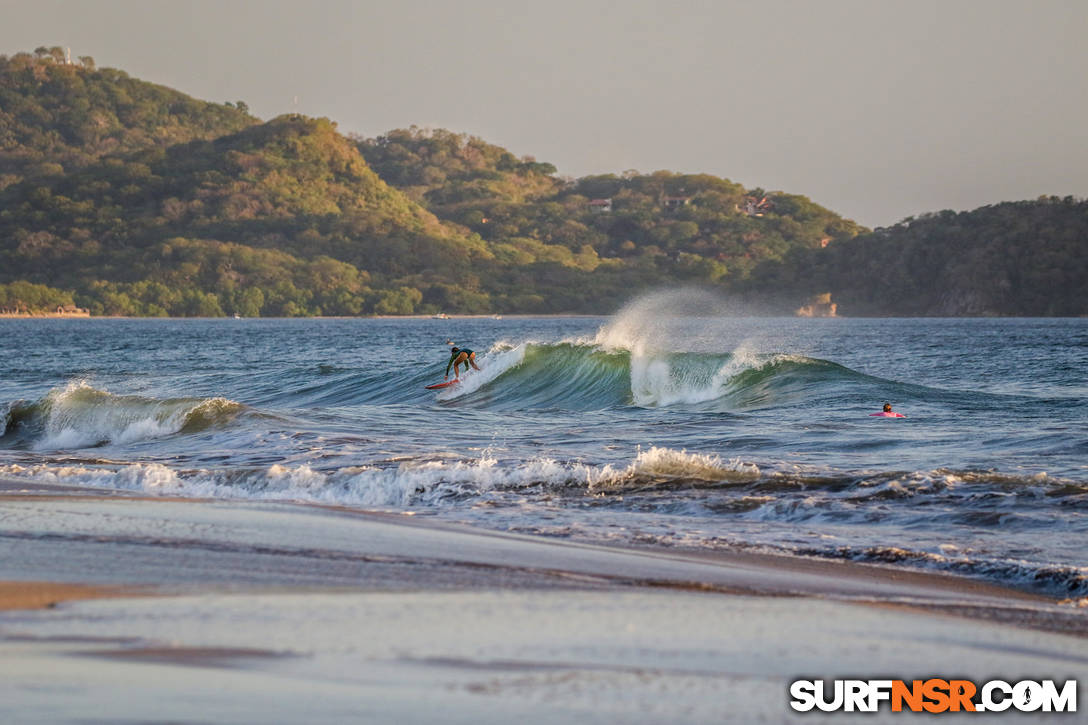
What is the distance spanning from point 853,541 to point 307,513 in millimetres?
4576

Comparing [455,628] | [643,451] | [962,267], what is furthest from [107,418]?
[962,267]

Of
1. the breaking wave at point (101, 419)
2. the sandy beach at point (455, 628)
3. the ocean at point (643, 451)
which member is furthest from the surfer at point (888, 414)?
the sandy beach at point (455, 628)

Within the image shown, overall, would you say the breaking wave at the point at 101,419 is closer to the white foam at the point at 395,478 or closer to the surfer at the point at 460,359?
the white foam at the point at 395,478

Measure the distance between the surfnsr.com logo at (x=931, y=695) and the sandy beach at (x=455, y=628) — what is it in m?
0.11

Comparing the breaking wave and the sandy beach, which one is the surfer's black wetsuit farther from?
the sandy beach

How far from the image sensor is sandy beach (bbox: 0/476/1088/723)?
4.65m

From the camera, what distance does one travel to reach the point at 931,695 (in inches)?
195

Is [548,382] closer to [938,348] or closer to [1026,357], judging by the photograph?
[1026,357]

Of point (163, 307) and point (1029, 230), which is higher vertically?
point (1029, 230)

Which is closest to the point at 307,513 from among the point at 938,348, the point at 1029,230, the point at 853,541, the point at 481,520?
the point at 481,520

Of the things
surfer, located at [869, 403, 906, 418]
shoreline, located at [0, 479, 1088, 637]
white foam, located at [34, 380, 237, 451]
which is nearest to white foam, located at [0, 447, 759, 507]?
shoreline, located at [0, 479, 1088, 637]

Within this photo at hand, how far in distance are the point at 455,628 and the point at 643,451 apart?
32.7 ft

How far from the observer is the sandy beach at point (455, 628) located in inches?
183

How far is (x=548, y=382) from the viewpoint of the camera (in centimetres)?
2980
